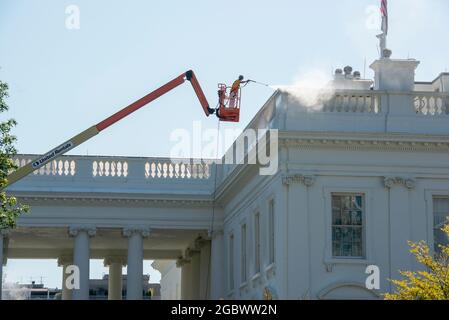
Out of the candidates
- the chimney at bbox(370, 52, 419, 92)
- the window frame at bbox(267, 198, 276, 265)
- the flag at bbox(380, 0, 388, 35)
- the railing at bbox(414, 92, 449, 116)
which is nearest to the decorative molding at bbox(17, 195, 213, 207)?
the window frame at bbox(267, 198, 276, 265)

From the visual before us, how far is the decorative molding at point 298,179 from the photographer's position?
38.5 metres

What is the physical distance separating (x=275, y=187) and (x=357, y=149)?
3.07 m

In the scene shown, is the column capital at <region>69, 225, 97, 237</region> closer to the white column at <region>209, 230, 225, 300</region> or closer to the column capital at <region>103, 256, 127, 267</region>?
the white column at <region>209, 230, 225, 300</region>

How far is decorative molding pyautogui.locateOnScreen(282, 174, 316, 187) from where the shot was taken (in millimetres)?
38469

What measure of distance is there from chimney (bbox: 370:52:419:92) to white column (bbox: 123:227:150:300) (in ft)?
50.2

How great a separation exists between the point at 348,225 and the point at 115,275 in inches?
1006

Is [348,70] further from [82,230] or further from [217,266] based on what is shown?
[82,230]

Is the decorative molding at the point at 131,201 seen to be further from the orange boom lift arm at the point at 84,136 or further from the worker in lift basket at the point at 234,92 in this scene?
the worker in lift basket at the point at 234,92

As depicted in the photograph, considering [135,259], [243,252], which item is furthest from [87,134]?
[135,259]

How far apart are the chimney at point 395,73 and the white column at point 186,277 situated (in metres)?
22.0

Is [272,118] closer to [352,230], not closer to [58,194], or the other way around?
[352,230]

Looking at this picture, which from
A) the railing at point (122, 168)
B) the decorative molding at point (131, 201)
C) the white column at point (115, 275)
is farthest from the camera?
the white column at point (115, 275)

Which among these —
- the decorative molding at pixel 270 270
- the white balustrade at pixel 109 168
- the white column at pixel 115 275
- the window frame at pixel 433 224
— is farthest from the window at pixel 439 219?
the white column at pixel 115 275

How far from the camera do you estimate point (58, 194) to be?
5075cm
